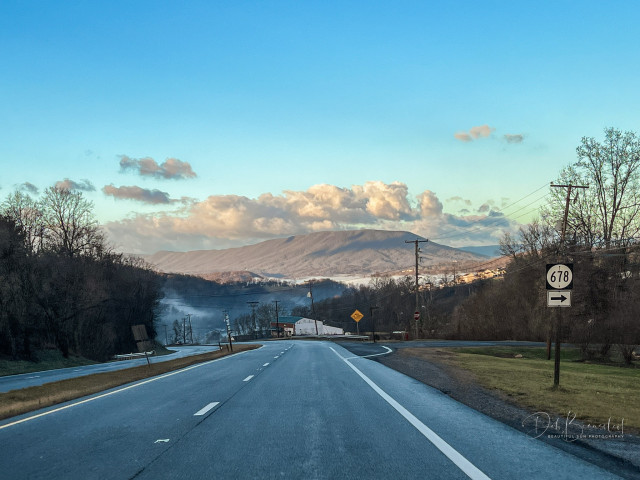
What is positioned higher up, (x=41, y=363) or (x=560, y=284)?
(x=560, y=284)

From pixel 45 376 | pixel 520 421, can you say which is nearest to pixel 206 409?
pixel 520 421

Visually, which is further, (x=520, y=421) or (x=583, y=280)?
(x=583, y=280)

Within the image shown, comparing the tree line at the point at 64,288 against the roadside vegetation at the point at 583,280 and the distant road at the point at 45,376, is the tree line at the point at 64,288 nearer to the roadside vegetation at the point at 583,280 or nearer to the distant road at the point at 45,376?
the distant road at the point at 45,376

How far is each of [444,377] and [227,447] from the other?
11933 mm

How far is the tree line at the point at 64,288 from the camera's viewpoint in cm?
4591

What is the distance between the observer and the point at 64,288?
54.6m

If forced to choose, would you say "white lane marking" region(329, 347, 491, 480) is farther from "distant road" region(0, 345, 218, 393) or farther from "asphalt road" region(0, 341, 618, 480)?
"distant road" region(0, 345, 218, 393)

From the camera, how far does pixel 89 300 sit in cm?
5966

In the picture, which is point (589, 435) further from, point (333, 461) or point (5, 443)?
point (5, 443)
